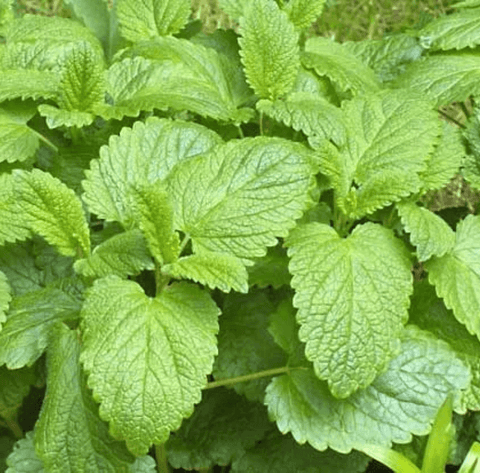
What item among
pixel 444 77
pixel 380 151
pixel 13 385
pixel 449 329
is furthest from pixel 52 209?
pixel 444 77

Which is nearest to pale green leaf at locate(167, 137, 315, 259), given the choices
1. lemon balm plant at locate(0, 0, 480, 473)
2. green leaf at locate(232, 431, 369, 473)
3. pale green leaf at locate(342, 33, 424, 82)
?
lemon balm plant at locate(0, 0, 480, 473)

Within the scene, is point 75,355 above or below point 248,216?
below

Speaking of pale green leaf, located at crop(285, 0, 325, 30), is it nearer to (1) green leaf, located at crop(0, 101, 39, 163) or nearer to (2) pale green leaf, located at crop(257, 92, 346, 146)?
(2) pale green leaf, located at crop(257, 92, 346, 146)

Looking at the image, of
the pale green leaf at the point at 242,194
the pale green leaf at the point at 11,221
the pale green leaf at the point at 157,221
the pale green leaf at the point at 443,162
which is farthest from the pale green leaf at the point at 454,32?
the pale green leaf at the point at 11,221

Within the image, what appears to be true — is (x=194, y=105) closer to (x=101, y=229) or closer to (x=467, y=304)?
(x=101, y=229)

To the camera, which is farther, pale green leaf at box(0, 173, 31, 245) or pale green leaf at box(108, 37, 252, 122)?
pale green leaf at box(108, 37, 252, 122)

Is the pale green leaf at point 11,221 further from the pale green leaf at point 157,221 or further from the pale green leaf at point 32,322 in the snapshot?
the pale green leaf at point 157,221

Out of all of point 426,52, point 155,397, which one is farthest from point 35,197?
point 426,52
